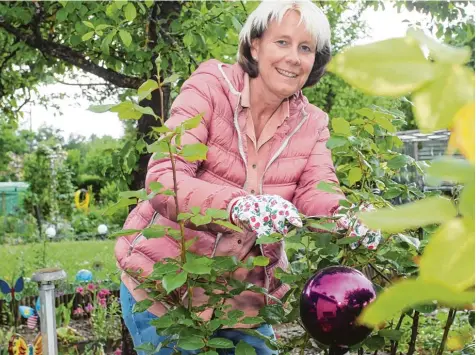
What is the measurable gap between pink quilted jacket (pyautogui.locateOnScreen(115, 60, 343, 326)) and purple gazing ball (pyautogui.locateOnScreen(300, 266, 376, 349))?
50 centimetres

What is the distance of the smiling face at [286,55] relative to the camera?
65.2 inches

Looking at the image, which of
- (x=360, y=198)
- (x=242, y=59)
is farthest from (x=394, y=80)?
(x=242, y=59)

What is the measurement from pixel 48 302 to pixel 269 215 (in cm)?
101

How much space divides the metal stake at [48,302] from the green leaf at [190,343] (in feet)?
2.60

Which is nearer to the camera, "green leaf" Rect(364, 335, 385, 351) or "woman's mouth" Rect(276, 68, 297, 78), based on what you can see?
"green leaf" Rect(364, 335, 385, 351)

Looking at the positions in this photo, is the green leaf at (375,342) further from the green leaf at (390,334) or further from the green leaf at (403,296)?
the green leaf at (403,296)

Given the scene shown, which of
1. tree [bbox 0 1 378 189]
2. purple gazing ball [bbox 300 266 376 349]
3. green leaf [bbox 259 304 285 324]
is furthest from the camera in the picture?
tree [bbox 0 1 378 189]

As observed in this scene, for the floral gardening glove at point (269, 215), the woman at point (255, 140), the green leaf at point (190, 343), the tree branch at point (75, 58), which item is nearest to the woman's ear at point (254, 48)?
the woman at point (255, 140)

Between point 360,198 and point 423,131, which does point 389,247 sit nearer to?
point 360,198

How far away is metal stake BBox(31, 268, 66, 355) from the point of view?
1.95 metres

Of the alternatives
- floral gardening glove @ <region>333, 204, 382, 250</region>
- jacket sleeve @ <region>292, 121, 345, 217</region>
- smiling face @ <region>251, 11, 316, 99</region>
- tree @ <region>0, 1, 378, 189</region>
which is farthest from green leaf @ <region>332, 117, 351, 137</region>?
tree @ <region>0, 1, 378, 189</region>

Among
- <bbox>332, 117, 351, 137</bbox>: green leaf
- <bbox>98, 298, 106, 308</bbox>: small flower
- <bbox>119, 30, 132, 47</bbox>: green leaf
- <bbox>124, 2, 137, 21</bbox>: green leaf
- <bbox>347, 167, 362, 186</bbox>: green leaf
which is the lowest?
<bbox>98, 298, 106, 308</bbox>: small flower

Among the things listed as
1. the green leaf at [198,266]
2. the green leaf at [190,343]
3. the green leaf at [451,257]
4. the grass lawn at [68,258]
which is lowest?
the grass lawn at [68,258]

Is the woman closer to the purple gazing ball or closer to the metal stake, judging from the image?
the metal stake
